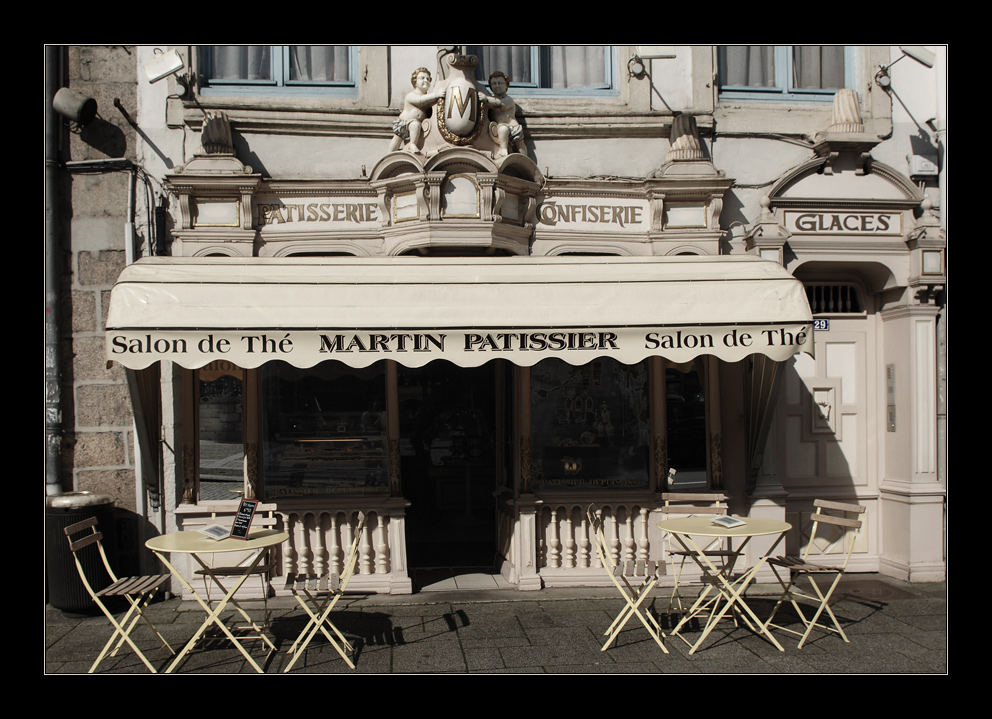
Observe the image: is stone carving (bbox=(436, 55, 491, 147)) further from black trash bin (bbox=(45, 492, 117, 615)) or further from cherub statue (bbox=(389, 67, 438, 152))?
black trash bin (bbox=(45, 492, 117, 615))

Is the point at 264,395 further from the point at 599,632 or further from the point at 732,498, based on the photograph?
the point at 732,498

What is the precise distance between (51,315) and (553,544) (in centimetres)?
506

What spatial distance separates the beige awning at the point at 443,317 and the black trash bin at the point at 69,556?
6.22 ft

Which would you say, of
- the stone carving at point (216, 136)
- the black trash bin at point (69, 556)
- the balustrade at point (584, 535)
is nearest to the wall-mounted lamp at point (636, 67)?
the stone carving at point (216, 136)

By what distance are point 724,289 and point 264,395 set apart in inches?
164

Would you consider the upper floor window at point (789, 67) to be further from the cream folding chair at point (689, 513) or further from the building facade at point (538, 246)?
the cream folding chair at point (689, 513)

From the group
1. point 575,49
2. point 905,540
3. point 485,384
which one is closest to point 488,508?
point 485,384

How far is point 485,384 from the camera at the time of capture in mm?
10094

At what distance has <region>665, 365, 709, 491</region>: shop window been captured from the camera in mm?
7535

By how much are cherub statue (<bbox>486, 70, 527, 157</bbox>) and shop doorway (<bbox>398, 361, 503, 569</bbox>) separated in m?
3.13

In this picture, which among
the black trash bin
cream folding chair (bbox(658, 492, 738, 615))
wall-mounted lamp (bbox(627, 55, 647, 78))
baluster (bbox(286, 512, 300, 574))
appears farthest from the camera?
wall-mounted lamp (bbox(627, 55, 647, 78))

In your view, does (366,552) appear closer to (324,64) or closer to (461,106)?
(461,106)

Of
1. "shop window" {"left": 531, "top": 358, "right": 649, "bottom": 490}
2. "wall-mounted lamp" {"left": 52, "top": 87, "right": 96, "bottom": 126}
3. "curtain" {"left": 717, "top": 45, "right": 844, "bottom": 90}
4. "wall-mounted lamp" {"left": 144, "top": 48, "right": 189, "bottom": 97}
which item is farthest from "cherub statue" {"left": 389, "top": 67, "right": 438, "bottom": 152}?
"curtain" {"left": 717, "top": 45, "right": 844, "bottom": 90}

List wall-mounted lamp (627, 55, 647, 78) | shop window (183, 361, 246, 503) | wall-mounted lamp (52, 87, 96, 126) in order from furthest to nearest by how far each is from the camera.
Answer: wall-mounted lamp (627, 55, 647, 78)
shop window (183, 361, 246, 503)
wall-mounted lamp (52, 87, 96, 126)
